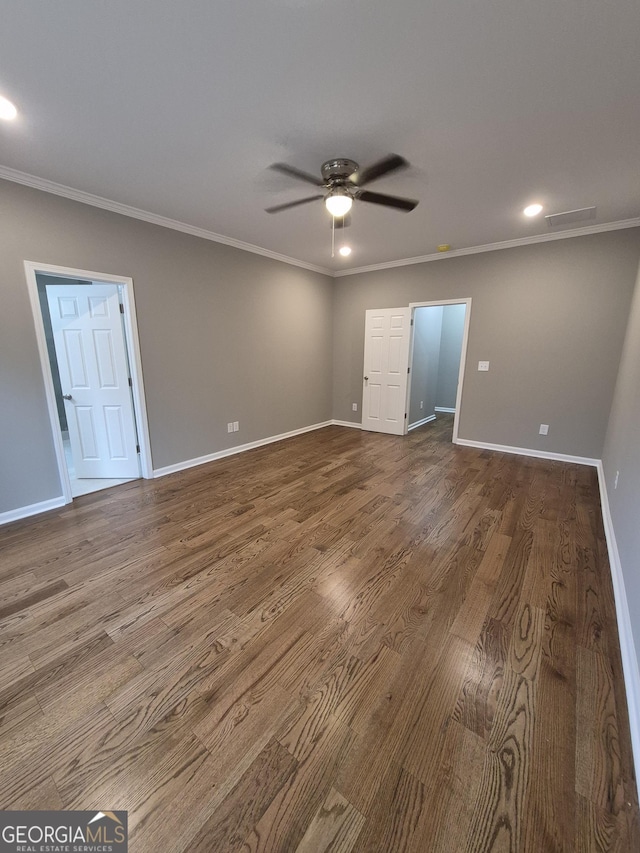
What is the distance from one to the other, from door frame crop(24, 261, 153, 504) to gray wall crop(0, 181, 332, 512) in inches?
1.9

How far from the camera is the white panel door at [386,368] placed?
5.16 meters

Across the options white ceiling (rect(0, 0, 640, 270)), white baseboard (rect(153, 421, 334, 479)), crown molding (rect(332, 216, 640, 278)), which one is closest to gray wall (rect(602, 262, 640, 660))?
crown molding (rect(332, 216, 640, 278))

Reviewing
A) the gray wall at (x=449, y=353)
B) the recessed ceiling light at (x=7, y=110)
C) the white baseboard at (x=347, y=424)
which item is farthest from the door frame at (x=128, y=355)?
the gray wall at (x=449, y=353)

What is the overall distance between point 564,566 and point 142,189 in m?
4.33

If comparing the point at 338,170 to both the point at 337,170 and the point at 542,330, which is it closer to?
the point at 337,170

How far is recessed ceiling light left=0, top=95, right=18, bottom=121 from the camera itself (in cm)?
178

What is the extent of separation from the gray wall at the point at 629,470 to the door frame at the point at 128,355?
398 cm

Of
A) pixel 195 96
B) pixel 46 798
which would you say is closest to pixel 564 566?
pixel 46 798

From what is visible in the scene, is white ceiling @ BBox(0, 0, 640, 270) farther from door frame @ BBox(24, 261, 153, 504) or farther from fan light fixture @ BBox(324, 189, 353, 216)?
door frame @ BBox(24, 261, 153, 504)

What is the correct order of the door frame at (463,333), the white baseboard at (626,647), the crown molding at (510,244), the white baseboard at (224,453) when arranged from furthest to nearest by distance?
1. the door frame at (463,333)
2. the white baseboard at (224,453)
3. the crown molding at (510,244)
4. the white baseboard at (626,647)

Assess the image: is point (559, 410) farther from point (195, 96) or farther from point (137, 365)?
point (137, 365)

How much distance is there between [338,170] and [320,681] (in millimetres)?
3072

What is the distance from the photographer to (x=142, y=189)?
2750 millimetres
